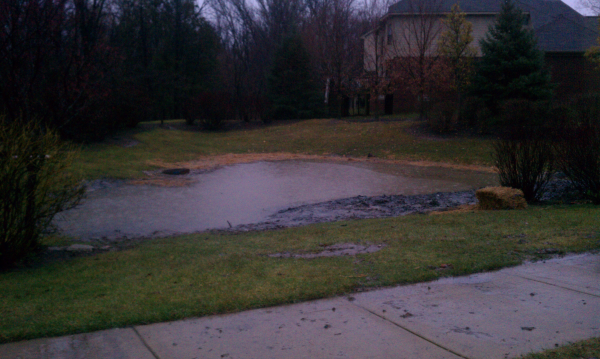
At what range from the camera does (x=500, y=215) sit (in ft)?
33.0

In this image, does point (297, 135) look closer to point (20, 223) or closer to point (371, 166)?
point (371, 166)

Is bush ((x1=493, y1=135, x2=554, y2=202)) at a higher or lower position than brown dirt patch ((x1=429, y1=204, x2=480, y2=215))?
higher

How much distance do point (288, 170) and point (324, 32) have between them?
81.4 ft

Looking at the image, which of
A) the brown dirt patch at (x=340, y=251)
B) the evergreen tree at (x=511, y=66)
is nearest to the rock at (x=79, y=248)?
the brown dirt patch at (x=340, y=251)

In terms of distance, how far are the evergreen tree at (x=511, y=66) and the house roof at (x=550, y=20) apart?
21.2ft

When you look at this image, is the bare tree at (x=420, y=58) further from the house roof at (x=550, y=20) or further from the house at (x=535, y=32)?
the house roof at (x=550, y=20)

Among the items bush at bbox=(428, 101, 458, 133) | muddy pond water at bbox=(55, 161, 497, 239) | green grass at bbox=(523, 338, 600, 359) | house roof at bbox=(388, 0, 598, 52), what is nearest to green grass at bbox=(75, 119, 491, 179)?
bush at bbox=(428, 101, 458, 133)

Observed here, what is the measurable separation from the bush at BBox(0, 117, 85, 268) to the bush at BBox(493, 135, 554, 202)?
9765mm

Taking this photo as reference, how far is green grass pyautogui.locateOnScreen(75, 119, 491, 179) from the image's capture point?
69.1 ft

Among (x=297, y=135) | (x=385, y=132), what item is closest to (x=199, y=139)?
(x=297, y=135)

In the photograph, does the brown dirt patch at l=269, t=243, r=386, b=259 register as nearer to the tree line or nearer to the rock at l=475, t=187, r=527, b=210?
the rock at l=475, t=187, r=527, b=210

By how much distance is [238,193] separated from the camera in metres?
16.0

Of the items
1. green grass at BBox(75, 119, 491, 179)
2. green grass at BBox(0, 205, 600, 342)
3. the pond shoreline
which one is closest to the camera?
green grass at BBox(0, 205, 600, 342)

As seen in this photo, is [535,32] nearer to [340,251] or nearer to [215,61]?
[215,61]
